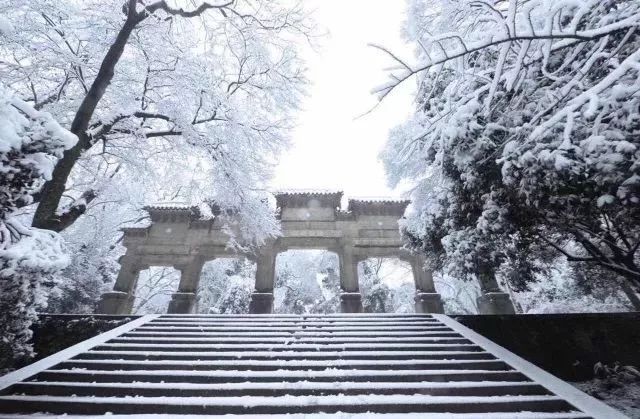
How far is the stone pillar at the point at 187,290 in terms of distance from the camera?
11203 millimetres

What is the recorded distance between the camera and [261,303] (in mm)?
10805

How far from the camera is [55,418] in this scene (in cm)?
302

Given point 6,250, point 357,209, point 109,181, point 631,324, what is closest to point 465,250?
point 631,324

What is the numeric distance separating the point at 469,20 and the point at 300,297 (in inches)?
708

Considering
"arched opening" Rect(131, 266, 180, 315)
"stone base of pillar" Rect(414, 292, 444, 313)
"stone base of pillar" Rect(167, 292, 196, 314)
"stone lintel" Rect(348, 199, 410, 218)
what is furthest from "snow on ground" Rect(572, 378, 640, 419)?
"arched opening" Rect(131, 266, 180, 315)

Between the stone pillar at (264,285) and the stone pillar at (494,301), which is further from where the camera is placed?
the stone pillar at (264,285)

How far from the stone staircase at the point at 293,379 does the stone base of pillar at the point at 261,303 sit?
5.03 m

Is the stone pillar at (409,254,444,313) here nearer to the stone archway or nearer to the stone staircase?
the stone archway

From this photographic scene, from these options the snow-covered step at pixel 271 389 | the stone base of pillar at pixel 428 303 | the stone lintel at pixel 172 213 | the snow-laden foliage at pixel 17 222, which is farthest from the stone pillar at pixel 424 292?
the snow-laden foliage at pixel 17 222

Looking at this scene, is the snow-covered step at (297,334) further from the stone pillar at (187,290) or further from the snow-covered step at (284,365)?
the stone pillar at (187,290)

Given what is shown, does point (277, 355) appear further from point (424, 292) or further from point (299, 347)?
point (424, 292)

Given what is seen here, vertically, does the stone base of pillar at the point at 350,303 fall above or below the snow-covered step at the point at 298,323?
above

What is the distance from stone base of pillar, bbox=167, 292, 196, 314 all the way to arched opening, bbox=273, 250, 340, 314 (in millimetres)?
8159

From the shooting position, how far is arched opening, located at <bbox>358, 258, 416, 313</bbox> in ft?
56.4
